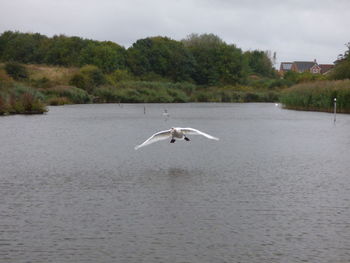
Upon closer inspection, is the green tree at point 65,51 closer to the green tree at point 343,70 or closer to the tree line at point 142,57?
the tree line at point 142,57

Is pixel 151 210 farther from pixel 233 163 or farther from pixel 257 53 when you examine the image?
pixel 257 53

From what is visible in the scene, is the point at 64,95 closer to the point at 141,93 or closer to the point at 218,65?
the point at 141,93

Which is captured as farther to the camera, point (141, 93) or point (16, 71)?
point (141, 93)

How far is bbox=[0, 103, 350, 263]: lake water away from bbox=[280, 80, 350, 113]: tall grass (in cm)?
2433

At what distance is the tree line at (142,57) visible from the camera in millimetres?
99000

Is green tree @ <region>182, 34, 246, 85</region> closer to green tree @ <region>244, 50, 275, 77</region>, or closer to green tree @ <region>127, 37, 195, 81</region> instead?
green tree @ <region>127, 37, 195, 81</region>

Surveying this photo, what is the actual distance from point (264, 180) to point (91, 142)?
11.7 meters

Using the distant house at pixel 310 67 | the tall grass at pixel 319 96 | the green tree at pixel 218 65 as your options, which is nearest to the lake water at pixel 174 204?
the tall grass at pixel 319 96

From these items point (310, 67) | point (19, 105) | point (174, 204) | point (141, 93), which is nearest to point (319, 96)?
point (19, 105)

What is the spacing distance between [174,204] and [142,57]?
92.0m

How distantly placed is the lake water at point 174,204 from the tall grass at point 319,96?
24.3m

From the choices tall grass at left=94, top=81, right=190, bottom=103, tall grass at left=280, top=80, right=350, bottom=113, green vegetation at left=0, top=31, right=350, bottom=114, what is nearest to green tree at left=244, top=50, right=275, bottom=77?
green vegetation at left=0, top=31, right=350, bottom=114

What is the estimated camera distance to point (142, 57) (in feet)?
339

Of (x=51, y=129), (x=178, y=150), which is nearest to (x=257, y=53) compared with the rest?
(x=51, y=129)
